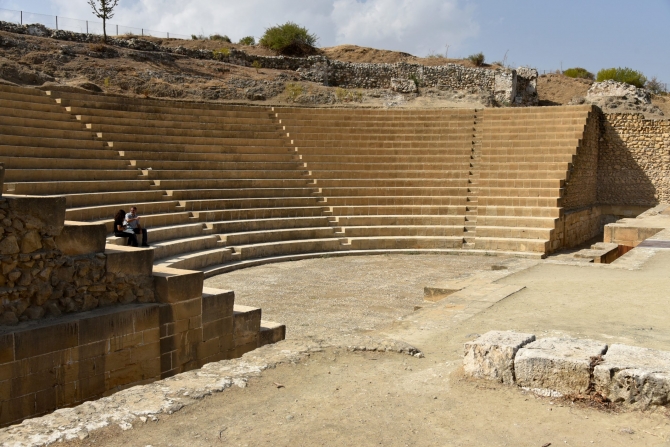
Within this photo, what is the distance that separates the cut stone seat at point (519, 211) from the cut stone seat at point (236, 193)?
3.92m

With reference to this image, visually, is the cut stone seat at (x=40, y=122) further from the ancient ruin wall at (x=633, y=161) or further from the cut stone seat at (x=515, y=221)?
the ancient ruin wall at (x=633, y=161)

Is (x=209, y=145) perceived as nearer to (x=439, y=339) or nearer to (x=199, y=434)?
(x=439, y=339)

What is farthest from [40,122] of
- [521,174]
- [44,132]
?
[521,174]

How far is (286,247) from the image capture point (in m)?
12.6

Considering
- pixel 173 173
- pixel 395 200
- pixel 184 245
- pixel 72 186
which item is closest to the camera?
pixel 72 186

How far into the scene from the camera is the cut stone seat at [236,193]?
12573mm

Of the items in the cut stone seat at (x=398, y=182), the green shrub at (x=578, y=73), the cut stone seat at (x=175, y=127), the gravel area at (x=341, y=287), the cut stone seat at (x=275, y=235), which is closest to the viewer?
the gravel area at (x=341, y=287)

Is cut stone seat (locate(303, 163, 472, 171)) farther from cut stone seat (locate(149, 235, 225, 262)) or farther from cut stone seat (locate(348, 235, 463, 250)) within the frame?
cut stone seat (locate(149, 235, 225, 262))

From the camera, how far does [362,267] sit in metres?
11.8

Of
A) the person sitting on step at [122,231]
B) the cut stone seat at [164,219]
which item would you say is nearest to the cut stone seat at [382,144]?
the cut stone seat at [164,219]

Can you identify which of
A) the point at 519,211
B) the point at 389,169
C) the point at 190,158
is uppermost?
the point at 190,158

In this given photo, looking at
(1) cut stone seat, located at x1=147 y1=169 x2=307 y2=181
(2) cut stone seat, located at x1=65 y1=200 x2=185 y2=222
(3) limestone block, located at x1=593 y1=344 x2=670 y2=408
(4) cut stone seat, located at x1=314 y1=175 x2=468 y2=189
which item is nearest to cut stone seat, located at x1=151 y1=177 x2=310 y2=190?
(1) cut stone seat, located at x1=147 y1=169 x2=307 y2=181

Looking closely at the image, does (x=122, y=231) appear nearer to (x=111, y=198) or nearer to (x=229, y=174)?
(x=111, y=198)

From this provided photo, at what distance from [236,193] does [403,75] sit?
1318 centimetres
